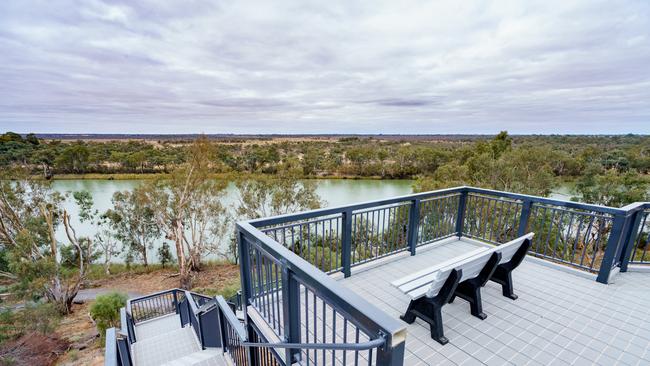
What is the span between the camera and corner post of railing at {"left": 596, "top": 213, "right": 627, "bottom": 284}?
3.27 m

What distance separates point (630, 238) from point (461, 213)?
2092 millimetres

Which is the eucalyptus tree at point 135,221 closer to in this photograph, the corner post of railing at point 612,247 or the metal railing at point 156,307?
the metal railing at point 156,307

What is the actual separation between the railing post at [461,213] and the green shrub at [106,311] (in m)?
13.1

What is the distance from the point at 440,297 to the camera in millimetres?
2449

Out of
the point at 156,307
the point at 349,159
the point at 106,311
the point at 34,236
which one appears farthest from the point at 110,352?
the point at 349,159

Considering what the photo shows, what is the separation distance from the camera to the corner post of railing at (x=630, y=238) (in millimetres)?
3459

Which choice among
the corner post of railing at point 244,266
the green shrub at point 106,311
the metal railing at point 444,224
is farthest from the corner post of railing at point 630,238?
the green shrub at point 106,311

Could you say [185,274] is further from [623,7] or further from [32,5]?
[623,7]

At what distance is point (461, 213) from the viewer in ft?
15.9

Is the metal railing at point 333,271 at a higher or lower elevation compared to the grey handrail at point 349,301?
lower

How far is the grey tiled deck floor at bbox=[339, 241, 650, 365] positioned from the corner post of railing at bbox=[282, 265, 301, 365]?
1.05 m

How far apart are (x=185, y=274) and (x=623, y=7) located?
2045cm

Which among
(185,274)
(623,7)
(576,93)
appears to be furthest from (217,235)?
(576,93)

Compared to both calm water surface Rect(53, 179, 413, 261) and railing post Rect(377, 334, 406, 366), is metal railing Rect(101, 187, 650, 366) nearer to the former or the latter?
railing post Rect(377, 334, 406, 366)
